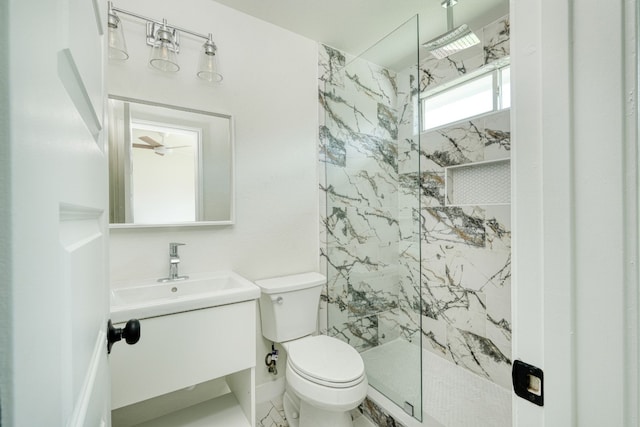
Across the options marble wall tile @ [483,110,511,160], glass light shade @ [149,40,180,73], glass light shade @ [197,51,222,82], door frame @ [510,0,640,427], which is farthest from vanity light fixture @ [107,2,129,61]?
marble wall tile @ [483,110,511,160]

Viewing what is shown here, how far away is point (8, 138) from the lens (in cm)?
17

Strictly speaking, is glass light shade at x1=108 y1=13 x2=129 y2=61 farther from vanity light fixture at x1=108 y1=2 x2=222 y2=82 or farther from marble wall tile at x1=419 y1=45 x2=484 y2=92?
marble wall tile at x1=419 y1=45 x2=484 y2=92

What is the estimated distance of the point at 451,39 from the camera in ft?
5.33

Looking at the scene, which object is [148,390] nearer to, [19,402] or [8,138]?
[19,402]

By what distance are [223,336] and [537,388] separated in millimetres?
1191

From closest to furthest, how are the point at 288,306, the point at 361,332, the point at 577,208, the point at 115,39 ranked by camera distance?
the point at 577,208 < the point at 115,39 < the point at 288,306 < the point at 361,332

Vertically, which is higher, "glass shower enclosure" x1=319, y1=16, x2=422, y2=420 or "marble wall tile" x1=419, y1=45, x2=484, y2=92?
"marble wall tile" x1=419, y1=45, x2=484, y2=92

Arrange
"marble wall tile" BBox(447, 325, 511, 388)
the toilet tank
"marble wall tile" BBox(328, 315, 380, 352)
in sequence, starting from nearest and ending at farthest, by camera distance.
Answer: the toilet tank < "marble wall tile" BBox(447, 325, 511, 388) < "marble wall tile" BBox(328, 315, 380, 352)

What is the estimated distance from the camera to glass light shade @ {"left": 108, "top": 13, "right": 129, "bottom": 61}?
132 cm

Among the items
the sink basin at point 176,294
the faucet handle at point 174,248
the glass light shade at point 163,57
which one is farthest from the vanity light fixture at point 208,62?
the sink basin at point 176,294

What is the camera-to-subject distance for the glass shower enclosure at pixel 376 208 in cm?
154

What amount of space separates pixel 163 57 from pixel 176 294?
1.23m

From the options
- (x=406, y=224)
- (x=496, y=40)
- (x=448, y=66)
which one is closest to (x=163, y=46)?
(x=406, y=224)

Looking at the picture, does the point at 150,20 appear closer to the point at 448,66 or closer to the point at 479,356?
the point at 448,66
